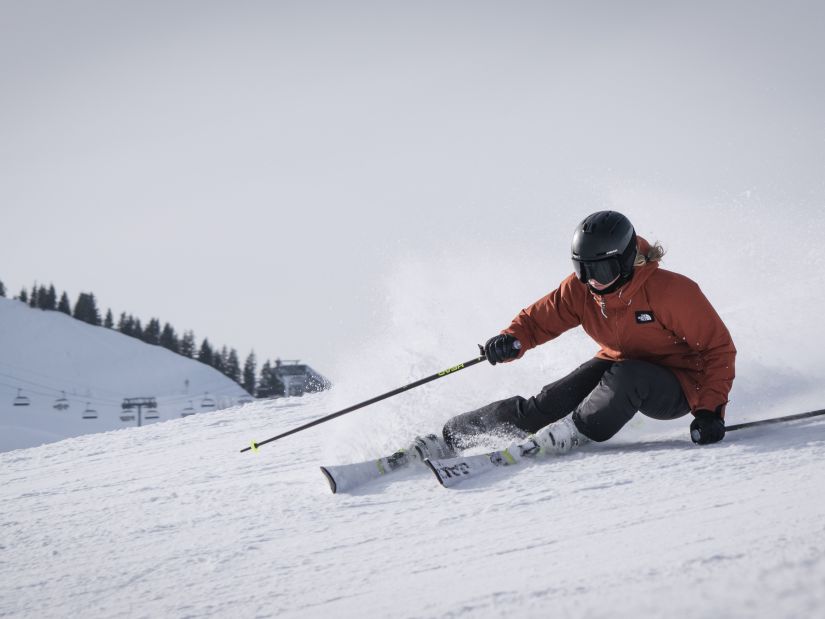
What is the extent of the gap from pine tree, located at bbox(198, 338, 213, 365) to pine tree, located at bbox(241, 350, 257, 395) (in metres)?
5.11

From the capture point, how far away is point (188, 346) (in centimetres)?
8119

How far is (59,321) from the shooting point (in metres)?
80.1

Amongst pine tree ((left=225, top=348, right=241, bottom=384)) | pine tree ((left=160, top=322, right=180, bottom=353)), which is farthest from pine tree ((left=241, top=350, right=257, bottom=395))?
pine tree ((left=160, top=322, right=180, bottom=353))

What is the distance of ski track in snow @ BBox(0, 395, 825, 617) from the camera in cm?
182

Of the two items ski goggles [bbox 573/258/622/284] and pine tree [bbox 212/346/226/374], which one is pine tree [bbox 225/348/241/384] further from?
ski goggles [bbox 573/258/622/284]

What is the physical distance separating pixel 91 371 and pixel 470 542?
3153 inches

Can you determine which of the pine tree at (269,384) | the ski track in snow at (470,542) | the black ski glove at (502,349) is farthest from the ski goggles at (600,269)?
the pine tree at (269,384)

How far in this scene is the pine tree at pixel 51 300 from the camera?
81.5 meters

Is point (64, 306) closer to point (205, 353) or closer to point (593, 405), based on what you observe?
point (205, 353)

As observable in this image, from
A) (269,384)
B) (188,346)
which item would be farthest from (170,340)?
(269,384)

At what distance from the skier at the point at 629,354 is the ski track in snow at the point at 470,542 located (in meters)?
0.18

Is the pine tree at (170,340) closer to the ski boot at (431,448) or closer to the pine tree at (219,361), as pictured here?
the pine tree at (219,361)

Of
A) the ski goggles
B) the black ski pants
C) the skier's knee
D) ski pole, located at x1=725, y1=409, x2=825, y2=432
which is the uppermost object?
the ski goggles

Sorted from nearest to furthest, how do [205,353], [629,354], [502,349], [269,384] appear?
[629,354] → [502,349] → [269,384] → [205,353]
